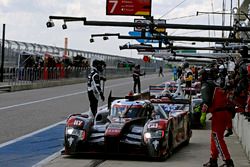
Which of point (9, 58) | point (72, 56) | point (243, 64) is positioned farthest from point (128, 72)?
point (243, 64)

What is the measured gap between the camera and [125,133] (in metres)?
11.2

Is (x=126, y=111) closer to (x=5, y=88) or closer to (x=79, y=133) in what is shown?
(x=79, y=133)

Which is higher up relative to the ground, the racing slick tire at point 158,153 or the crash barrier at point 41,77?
the crash barrier at point 41,77

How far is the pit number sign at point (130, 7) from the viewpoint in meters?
21.3

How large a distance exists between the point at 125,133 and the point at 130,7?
12.7 meters

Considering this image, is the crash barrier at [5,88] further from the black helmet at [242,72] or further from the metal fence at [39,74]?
the black helmet at [242,72]

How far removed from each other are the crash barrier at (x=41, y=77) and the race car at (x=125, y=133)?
79.1 ft

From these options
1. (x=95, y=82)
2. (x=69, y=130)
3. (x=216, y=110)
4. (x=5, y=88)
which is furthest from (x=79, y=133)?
(x=5, y=88)

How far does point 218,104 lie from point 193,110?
295 inches

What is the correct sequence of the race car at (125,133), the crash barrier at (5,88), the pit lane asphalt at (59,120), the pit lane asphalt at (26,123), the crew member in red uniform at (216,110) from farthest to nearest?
the crash barrier at (5,88), the pit lane asphalt at (26,123), the race car at (125,133), the pit lane asphalt at (59,120), the crew member in red uniform at (216,110)

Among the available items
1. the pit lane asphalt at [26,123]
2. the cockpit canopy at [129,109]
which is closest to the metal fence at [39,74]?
the pit lane asphalt at [26,123]

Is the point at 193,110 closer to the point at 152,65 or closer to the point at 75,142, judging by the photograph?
the point at 75,142

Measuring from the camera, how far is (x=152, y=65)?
97.7m

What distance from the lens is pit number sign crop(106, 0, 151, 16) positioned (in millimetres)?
21266
